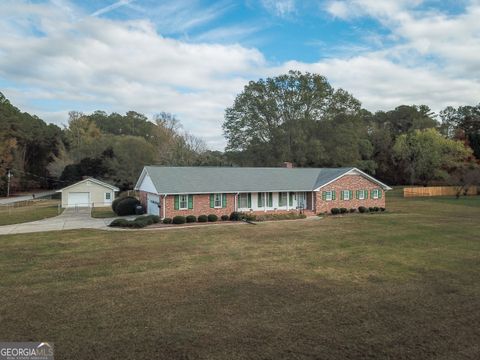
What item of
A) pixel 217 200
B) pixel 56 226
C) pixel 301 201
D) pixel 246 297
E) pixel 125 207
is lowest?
pixel 246 297

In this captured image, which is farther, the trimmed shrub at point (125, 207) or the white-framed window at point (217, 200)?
the trimmed shrub at point (125, 207)

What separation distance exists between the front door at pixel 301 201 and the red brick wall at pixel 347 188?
1395 mm

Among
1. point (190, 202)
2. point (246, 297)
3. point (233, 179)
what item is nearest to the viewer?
point (246, 297)

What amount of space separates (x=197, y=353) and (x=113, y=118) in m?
96.6

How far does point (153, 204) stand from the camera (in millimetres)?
31156

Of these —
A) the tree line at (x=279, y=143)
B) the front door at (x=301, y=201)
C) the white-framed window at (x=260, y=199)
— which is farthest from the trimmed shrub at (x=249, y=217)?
the tree line at (x=279, y=143)

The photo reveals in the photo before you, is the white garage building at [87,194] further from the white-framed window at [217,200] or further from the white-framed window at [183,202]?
the white-framed window at [217,200]

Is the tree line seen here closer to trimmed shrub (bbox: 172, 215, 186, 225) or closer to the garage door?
the garage door

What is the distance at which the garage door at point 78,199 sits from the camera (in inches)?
1732

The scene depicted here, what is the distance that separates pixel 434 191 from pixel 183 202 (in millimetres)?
47761

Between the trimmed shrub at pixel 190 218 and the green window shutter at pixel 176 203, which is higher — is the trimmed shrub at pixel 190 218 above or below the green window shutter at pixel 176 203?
below

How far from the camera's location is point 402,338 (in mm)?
7852

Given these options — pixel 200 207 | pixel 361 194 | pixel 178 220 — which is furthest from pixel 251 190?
pixel 361 194

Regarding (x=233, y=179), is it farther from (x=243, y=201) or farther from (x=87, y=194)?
(x=87, y=194)
